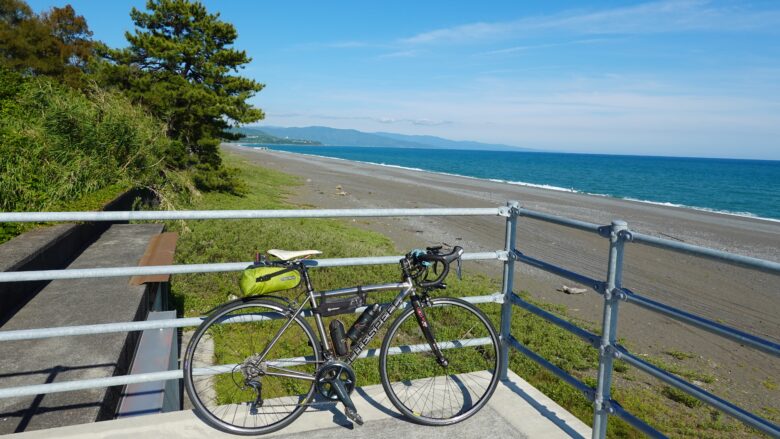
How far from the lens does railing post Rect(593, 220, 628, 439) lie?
328cm

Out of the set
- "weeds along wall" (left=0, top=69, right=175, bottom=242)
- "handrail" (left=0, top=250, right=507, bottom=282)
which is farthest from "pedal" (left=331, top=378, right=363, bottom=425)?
"weeds along wall" (left=0, top=69, right=175, bottom=242)

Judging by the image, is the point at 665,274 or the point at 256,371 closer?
the point at 256,371

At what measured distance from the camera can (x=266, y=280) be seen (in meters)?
3.47

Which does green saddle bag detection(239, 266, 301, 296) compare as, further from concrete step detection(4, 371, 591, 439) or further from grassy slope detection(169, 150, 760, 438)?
grassy slope detection(169, 150, 760, 438)

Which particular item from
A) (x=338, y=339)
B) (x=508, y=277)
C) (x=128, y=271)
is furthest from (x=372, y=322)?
(x=128, y=271)

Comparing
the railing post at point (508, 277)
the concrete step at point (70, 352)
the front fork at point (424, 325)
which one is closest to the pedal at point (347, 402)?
the front fork at point (424, 325)

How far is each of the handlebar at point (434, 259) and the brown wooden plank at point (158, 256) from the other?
3535 mm

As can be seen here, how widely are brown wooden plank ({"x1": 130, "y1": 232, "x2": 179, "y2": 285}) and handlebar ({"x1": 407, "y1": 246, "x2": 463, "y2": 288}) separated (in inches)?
139

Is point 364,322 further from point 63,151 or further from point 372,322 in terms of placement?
point 63,151

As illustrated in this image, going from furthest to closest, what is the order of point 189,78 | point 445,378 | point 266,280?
point 189,78 → point 445,378 → point 266,280

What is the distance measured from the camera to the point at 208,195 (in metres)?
19.8

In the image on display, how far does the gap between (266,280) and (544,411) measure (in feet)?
7.10

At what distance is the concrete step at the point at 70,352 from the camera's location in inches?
149

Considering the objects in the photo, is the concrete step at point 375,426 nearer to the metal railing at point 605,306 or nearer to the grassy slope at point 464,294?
the metal railing at point 605,306
